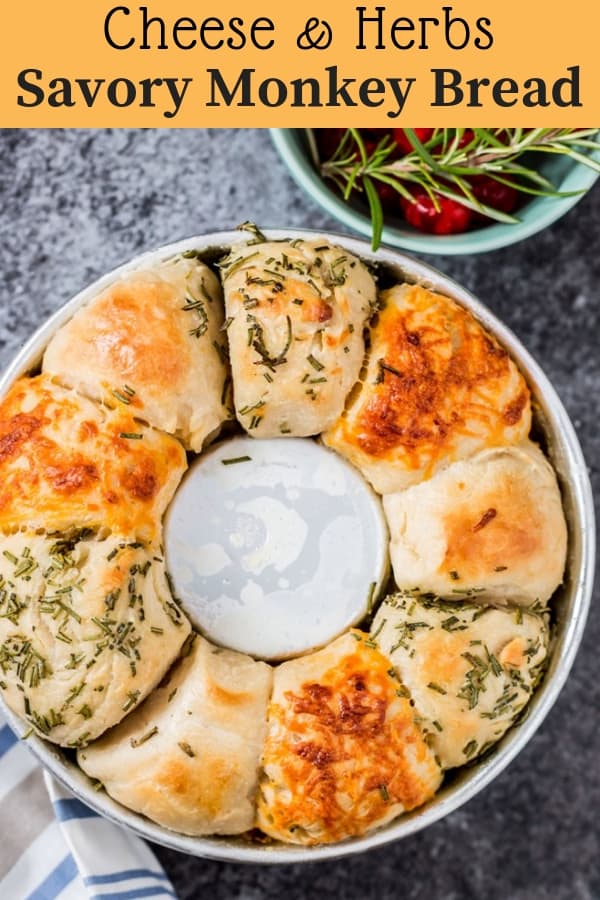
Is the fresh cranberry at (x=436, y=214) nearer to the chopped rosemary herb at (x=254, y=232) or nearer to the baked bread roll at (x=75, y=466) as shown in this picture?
the chopped rosemary herb at (x=254, y=232)

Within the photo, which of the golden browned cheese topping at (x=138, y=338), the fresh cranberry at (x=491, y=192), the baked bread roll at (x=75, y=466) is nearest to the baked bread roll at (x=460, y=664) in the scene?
the baked bread roll at (x=75, y=466)

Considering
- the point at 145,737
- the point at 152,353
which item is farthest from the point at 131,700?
the point at 152,353

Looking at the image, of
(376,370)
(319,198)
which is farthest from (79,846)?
(319,198)

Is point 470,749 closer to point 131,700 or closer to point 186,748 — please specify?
point 186,748

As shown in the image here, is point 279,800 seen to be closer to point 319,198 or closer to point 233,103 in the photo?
point 319,198

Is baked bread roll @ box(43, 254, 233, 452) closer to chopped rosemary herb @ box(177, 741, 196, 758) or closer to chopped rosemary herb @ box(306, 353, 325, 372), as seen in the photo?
chopped rosemary herb @ box(306, 353, 325, 372)
